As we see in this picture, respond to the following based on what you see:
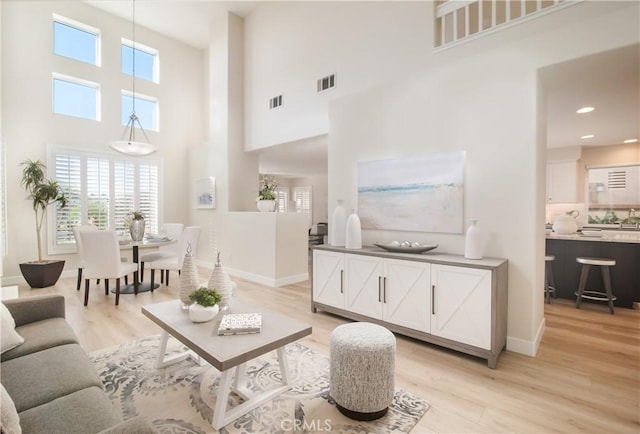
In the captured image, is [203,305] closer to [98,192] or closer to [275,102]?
[275,102]

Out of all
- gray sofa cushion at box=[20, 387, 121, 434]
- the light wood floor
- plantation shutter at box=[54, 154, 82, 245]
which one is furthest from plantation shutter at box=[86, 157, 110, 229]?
gray sofa cushion at box=[20, 387, 121, 434]

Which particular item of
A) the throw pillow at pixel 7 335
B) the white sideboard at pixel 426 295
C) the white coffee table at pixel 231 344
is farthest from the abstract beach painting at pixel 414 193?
the throw pillow at pixel 7 335

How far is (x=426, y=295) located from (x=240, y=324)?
1768mm

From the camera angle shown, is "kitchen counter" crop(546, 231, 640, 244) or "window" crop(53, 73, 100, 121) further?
"window" crop(53, 73, 100, 121)

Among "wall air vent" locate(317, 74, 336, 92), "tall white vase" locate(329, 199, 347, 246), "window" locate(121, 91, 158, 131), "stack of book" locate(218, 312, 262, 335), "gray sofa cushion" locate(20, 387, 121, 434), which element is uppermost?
"window" locate(121, 91, 158, 131)

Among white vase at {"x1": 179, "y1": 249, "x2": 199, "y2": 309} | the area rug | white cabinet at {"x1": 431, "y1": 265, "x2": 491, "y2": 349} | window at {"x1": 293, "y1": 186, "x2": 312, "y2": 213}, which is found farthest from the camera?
window at {"x1": 293, "y1": 186, "x2": 312, "y2": 213}

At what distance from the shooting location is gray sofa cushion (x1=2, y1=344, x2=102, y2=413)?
1361 mm

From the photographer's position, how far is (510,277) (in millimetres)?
2887

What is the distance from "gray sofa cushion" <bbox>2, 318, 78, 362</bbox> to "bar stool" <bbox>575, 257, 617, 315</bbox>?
Result: 17.7ft

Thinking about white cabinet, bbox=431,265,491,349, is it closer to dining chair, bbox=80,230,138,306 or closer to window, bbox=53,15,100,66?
dining chair, bbox=80,230,138,306

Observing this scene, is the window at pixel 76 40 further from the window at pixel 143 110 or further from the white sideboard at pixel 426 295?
the white sideboard at pixel 426 295

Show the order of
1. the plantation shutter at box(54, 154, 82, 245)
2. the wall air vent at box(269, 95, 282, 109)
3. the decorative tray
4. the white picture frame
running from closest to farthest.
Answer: the decorative tray < the wall air vent at box(269, 95, 282, 109) < the plantation shutter at box(54, 154, 82, 245) < the white picture frame

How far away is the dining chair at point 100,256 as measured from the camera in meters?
4.04

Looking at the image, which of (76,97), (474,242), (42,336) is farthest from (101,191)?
(474,242)
